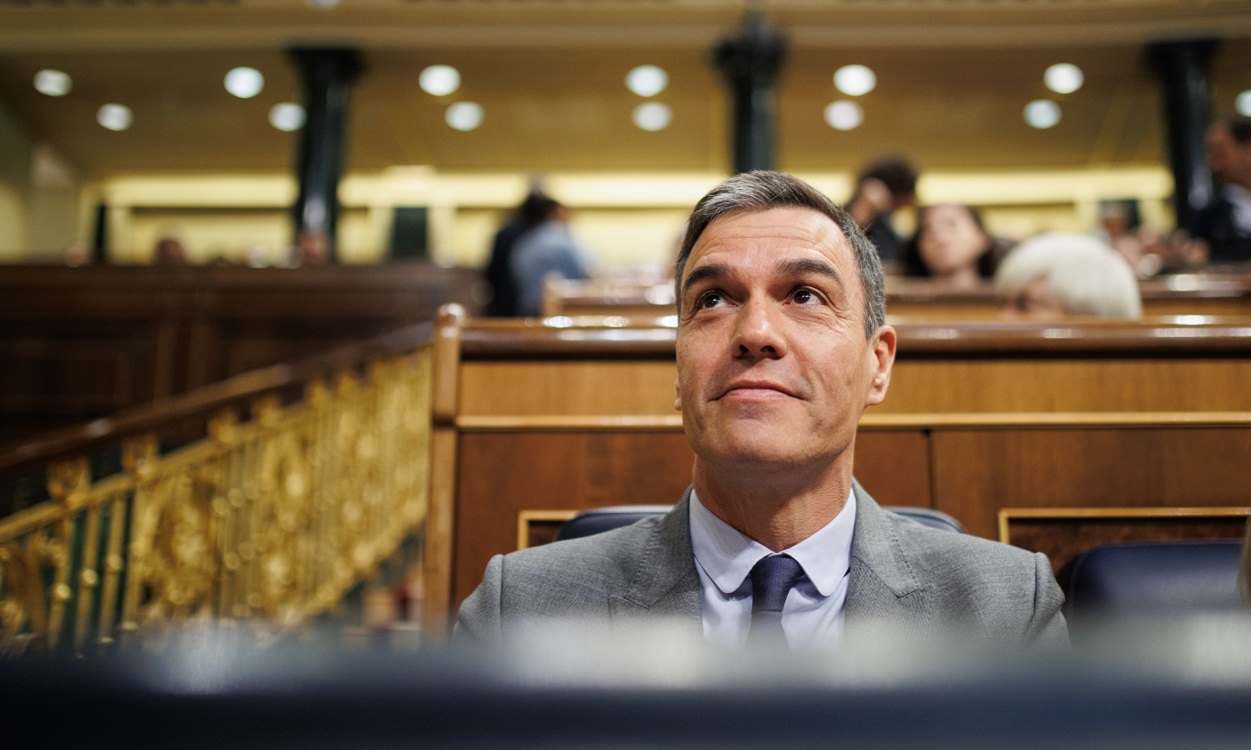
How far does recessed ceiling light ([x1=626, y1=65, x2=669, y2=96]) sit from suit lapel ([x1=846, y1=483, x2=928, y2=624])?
Result: 7351 mm

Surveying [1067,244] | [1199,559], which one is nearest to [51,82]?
[1067,244]

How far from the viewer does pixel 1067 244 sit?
208 cm

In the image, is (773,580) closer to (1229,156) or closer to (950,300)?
(950,300)

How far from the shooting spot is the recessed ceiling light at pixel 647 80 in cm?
793

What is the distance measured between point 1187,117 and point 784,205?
742 centimetres

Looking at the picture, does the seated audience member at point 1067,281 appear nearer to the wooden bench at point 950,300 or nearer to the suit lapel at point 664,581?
the wooden bench at point 950,300

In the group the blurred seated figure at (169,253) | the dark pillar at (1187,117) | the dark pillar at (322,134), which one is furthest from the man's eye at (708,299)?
the dark pillar at (1187,117)

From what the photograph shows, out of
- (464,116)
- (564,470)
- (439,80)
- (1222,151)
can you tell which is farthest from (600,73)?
(564,470)

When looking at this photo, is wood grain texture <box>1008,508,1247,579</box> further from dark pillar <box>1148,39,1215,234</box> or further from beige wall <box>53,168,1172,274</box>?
beige wall <box>53,168,1172,274</box>

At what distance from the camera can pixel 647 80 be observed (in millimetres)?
8102

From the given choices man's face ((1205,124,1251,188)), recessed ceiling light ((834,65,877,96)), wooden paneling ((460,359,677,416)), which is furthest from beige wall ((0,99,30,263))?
man's face ((1205,124,1251,188))

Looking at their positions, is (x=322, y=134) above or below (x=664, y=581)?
above

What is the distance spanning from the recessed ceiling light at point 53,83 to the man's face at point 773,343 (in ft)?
30.0

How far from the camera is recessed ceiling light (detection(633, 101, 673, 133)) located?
875 centimetres
